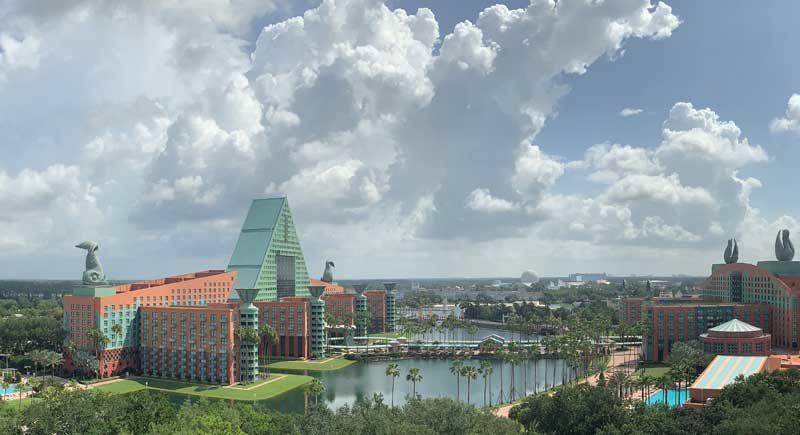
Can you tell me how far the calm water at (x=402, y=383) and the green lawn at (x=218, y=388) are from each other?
3.49 metres

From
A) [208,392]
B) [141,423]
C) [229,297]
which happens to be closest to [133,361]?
[208,392]

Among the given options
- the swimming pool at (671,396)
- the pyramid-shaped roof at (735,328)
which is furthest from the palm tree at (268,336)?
the pyramid-shaped roof at (735,328)

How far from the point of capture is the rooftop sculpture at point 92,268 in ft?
398

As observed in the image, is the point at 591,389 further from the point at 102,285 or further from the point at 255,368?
the point at 102,285

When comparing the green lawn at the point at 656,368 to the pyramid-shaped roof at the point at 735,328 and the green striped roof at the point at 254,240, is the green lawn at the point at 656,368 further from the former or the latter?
the green striped roof at the point at 254,240

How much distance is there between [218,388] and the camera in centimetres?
10456

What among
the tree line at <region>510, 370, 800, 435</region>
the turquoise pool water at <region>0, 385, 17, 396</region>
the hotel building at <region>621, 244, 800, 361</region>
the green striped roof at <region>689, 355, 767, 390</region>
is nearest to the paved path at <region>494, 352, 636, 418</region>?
the hotel building at <region>621, 244, 800, 361</region>

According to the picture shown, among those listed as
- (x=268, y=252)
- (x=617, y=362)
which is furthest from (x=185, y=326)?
(x=617, y=362)

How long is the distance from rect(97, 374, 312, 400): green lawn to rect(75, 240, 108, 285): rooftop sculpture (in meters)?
22.3

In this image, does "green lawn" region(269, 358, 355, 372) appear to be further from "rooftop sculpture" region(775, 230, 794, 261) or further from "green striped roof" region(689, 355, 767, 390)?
"rooftop sculpture" region(775, 230, 794, 261)

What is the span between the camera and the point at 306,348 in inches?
5408

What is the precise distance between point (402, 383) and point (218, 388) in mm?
32236

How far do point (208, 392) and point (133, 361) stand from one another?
2777 centimetres

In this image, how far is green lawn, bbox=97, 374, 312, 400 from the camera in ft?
326
